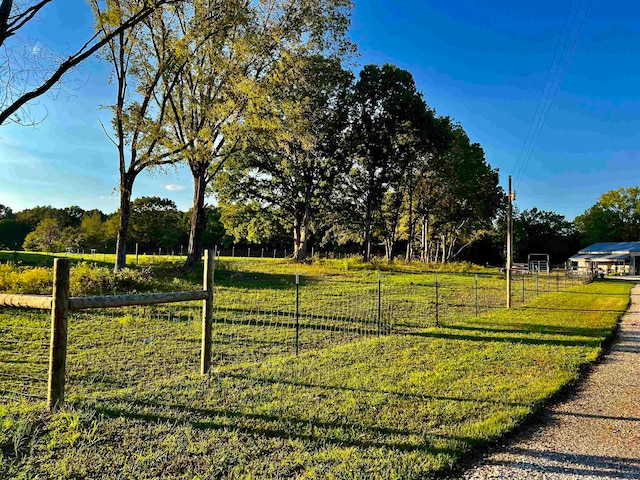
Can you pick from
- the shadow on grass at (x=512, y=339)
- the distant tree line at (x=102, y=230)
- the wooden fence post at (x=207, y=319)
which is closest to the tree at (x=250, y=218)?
the distant tree line at (x=102, y=230)

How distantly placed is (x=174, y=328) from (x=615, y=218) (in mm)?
72672

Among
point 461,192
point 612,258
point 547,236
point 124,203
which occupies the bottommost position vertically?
point 612,258

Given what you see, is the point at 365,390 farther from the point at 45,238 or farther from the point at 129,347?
the point at 45,238

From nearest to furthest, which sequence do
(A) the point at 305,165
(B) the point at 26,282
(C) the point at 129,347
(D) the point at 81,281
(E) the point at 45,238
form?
1. (C) the point at 129,347
2. (B) the point at 26,282
3. (D) the point at 81,281
4. (A) the point at 305,165
5. (E) the point at 45,238

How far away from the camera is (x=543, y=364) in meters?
6.08

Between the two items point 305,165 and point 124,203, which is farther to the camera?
point 305,165

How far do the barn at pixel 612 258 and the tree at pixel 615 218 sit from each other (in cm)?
879

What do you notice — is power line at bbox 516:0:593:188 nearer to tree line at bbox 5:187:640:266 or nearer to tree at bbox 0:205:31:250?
tree line at bbox 5:187:640:266

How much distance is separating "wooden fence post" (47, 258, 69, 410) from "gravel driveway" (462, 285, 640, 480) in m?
3.49

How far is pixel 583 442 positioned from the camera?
3.50 metres

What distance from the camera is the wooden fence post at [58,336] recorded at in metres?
3.77

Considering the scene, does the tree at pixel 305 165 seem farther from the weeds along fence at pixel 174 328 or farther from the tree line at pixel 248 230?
the weeds along fence at pixel 174 328

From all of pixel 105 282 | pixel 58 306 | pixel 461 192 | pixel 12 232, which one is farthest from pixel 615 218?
pixel 12 232

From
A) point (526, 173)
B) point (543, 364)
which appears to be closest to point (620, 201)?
point (526, 173)
